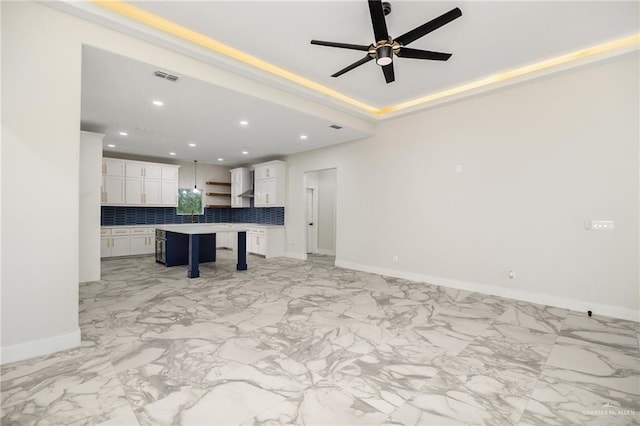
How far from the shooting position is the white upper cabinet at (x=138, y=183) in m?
7.26

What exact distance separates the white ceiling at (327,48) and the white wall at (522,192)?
24.9 inches

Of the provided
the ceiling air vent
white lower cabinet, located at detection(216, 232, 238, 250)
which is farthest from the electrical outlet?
white lower cabinet, located at detection(216, 232, 238, 250)

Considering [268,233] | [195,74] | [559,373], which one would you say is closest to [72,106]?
[195,74]

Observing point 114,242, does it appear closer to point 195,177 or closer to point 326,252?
point 195,177

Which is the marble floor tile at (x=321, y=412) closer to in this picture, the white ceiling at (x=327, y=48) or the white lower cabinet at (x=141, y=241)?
the white ceiling at (x=327, y=48)

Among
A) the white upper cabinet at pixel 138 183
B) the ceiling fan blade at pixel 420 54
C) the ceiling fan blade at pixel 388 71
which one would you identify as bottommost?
the white upper cabinet at pixel 138 183

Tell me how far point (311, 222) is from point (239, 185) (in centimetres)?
272

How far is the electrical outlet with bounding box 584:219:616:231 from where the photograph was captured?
3.52 meters

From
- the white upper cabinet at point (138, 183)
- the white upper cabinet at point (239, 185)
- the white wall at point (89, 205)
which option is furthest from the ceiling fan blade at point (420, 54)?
the white upper cabinet at point (138, 183)

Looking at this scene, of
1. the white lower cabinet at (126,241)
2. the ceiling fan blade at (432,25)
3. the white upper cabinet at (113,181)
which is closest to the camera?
the ceiling fan blade at (432,25)

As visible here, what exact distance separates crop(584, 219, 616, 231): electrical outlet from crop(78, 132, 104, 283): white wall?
7385mm

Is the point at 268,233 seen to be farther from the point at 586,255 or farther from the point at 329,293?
the point at 586,255

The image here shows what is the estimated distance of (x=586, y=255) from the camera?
367 cm

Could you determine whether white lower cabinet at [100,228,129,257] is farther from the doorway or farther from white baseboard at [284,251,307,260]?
the doorway
